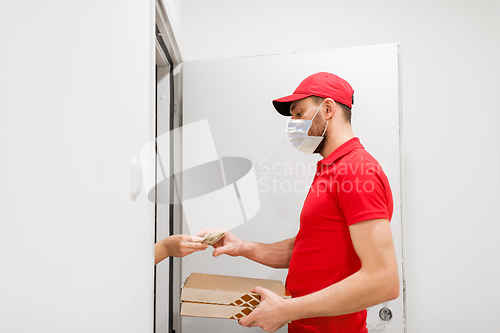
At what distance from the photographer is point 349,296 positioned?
772 millimetres

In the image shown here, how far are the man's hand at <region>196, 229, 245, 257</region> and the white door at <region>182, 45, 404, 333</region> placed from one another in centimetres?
8

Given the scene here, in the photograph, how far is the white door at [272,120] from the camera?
3.75ft

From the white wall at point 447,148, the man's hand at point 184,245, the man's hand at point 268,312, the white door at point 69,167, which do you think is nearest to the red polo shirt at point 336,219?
the man's hand at point 268,312

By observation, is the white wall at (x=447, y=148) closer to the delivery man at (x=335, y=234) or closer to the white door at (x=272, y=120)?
the white door at (x=272, y=120)

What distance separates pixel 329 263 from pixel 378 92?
0.70 meters

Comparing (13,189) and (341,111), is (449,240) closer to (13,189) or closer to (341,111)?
(341,111)

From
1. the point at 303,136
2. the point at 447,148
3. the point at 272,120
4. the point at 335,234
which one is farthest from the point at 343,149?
the point at 447,148

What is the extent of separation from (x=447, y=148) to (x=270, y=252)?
0.97 metres

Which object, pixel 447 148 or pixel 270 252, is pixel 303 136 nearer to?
pixel 270 252

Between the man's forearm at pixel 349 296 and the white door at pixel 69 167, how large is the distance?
1.46 ft

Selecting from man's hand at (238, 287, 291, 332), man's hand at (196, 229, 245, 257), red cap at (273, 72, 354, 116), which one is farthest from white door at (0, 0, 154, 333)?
red cap at (273, 72, 354, 116)

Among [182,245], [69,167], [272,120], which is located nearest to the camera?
[69,167]

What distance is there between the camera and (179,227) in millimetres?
1258

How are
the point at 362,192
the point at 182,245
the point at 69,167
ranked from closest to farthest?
the point at 69,167 < the point at 362,192 < the point at 182,245
